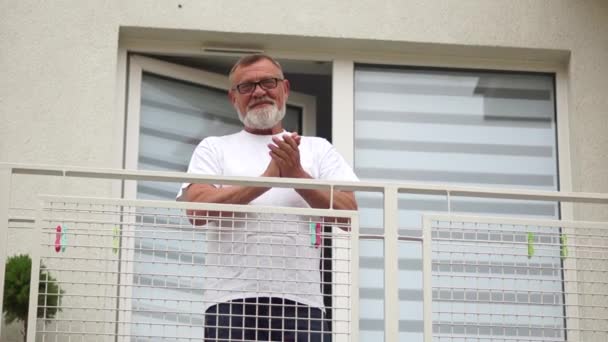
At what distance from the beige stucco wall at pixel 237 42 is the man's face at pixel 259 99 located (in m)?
1.17

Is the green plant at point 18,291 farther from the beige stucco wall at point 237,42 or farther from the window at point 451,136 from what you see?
the window at point 451,136

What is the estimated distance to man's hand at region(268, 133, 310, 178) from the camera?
5.16 metres

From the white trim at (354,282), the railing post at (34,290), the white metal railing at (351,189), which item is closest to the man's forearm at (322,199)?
the white metal railing at (351,189)

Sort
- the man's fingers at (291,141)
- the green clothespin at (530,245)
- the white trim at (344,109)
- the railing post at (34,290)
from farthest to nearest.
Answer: the white trim at (344,109), the man's fingers at (291,141), the green clothespin at (530,245), the railing post at (34,290)

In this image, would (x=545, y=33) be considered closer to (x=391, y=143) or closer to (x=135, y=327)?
(x=391, y=143)

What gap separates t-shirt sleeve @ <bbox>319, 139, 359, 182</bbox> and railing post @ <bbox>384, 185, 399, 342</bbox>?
1.56 feet

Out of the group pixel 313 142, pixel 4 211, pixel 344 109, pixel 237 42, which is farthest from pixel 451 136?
pixel 4 211

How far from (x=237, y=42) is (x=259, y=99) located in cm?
148

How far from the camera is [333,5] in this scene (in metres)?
7.10

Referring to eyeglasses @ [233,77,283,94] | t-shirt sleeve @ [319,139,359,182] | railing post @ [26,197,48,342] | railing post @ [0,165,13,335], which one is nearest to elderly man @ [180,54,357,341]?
t-shirt sleeve @ [319,139,359,182]

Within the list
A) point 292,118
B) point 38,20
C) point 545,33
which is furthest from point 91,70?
point 545,33

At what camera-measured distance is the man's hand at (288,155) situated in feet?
16.9

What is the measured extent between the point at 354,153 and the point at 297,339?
7.01 ft

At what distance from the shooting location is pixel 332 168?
220 inches
